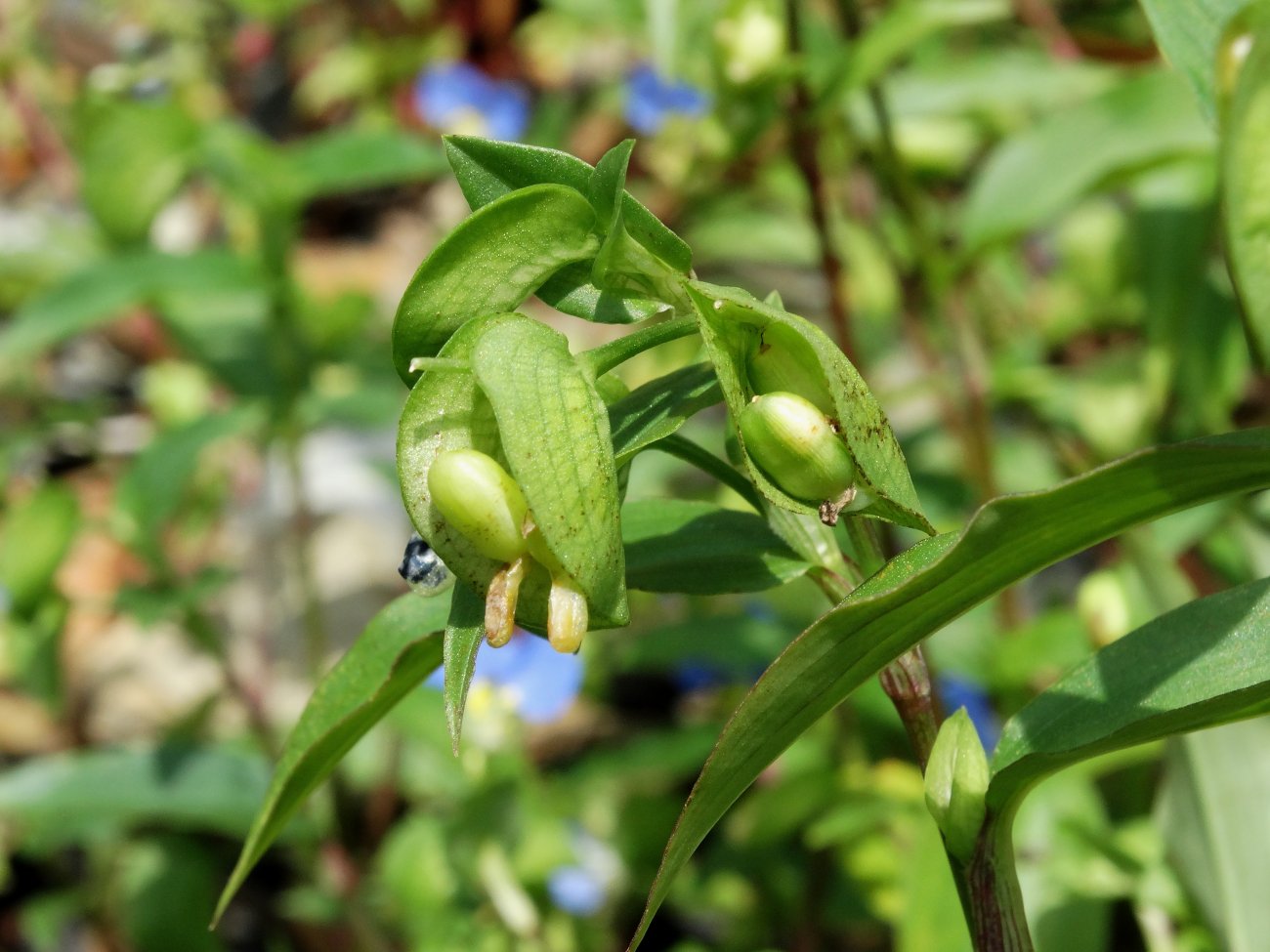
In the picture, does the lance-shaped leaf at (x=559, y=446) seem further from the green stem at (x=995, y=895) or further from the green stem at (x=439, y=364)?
the green stem at (x=995, y=895)

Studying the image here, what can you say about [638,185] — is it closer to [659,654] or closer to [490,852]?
[659,654]


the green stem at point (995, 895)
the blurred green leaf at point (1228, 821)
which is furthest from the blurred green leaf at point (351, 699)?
the blurred green leaf at point (1228, 821)

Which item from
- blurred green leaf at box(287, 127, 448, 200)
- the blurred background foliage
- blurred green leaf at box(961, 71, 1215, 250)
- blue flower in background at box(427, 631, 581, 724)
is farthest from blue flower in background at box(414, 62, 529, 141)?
blurred green leaf at box(961, 71, 1215, 250)

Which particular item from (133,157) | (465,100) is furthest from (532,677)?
(465,100)

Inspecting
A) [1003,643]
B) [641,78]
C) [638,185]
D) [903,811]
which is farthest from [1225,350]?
[638,185]

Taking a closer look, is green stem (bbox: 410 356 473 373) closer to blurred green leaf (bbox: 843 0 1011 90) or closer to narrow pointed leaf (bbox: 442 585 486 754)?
narrow pointed leaf (bbox: 442 585 486 754)

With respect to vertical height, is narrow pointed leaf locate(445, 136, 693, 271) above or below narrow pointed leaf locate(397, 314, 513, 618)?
above

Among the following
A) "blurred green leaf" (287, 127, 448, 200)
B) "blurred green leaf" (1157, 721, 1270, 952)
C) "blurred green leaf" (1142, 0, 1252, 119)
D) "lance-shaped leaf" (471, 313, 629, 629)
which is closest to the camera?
"lance-shaped leaf" (471, 313, 629, 629)
